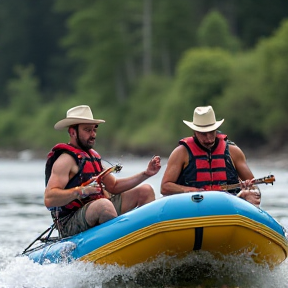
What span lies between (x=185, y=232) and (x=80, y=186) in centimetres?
109

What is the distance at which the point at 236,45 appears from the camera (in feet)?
205

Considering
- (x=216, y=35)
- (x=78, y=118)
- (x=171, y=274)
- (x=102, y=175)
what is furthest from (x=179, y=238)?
(x=216, y=35)

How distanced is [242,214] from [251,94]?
42114 millimetres

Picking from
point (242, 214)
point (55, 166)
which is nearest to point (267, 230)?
point (242, 214)

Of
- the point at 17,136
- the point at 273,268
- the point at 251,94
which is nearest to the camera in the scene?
the point at 273,268

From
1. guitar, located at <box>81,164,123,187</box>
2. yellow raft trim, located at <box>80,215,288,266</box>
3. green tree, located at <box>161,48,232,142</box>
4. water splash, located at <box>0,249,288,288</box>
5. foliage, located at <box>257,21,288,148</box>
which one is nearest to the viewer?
yellow raft trim, located at <box>80,215,288,266</box>

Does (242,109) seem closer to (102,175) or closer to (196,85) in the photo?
(196,85)

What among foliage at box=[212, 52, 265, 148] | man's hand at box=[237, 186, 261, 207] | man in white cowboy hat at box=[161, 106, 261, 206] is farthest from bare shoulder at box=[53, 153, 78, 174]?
foliage at box=[212, 52, 265, 148]

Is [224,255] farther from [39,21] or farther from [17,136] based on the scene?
[39,21]

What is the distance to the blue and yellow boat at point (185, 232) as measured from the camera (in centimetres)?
762

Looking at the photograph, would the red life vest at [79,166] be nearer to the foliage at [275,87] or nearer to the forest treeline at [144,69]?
the forest treeline at [144,69]

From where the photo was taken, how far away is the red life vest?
331 inches

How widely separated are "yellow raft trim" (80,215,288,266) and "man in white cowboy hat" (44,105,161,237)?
1.24 ft

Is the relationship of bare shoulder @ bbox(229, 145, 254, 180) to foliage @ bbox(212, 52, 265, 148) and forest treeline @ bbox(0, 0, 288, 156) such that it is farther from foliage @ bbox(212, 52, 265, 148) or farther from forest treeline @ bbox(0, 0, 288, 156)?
foliage @ bbox(212, 52, 265, 148)
